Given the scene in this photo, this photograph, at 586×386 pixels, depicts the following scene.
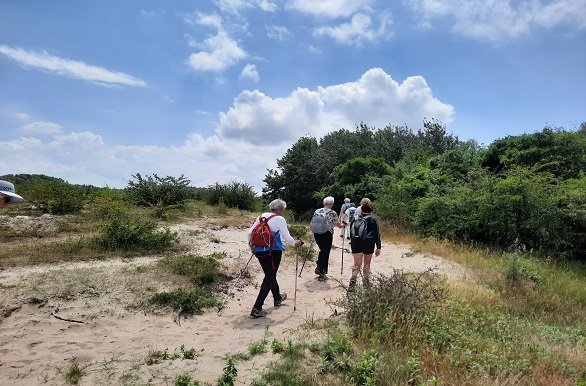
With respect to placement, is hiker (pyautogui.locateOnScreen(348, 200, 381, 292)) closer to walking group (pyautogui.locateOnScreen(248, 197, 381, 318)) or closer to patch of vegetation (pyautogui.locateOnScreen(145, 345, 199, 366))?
walking group (pyautogui.locateOnScreen(248, 197, 381, 318))

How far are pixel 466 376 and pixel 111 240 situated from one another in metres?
8.99

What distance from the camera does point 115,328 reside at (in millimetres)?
6809

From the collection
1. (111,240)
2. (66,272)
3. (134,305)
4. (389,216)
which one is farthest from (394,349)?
(389,216)

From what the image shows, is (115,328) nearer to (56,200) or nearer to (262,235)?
(262,235)

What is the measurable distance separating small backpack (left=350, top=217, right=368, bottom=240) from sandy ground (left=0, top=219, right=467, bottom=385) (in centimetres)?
142

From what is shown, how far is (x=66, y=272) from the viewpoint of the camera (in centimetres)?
855

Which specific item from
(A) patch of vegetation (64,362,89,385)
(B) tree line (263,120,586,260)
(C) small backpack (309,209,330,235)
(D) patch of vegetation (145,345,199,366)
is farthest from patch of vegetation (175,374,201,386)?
(B) tree line (263,120,586,260)

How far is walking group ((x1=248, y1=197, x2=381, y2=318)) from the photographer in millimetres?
7227

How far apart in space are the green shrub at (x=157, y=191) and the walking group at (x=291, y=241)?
11.2m

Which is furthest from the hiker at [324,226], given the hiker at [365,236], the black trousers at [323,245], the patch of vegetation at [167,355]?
the patch of vegetation at [167,355]

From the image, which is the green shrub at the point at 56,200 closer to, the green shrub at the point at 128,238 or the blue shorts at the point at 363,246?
the green shrub at the point at 128,238

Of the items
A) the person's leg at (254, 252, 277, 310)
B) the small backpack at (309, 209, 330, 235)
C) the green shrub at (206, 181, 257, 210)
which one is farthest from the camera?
the green shrub at (206, 181, 257, 210)

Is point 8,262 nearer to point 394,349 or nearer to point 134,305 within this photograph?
point 134,305

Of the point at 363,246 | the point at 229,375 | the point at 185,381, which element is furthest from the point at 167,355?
the point at 363,246
